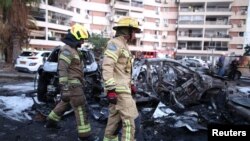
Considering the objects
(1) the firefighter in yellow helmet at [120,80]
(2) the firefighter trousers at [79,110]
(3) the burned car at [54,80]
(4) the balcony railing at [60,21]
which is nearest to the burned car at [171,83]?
(3) the burned car at [54,80]

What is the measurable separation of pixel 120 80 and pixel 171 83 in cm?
407

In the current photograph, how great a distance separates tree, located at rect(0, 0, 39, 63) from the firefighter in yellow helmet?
63.2 ft

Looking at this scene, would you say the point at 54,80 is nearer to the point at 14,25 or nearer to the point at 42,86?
the point at 42,86

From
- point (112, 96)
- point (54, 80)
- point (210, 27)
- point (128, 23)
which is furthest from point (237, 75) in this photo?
point (210, 27)

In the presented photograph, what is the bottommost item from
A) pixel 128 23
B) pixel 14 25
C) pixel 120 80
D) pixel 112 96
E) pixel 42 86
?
pixel 42 86

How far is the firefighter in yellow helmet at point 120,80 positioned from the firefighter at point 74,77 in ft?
3.24

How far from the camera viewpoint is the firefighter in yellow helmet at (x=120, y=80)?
3.96m

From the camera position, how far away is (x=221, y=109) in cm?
769

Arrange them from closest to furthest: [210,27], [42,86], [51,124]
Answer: [51,124] → [42,86] → [210,27]

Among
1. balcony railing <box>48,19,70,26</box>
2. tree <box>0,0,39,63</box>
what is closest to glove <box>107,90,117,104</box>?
tree <box>0,0,39,63</box>

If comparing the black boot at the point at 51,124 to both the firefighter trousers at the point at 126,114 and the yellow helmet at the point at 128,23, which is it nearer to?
the firefighter trousers at the point at 126,114

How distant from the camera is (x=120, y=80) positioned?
4230 mm

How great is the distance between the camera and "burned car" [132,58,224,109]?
7.75 meters

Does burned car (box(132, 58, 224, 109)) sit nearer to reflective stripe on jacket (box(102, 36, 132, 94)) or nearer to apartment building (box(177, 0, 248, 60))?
reflective stripe on jacket (box(102, 36, 132, 94))
